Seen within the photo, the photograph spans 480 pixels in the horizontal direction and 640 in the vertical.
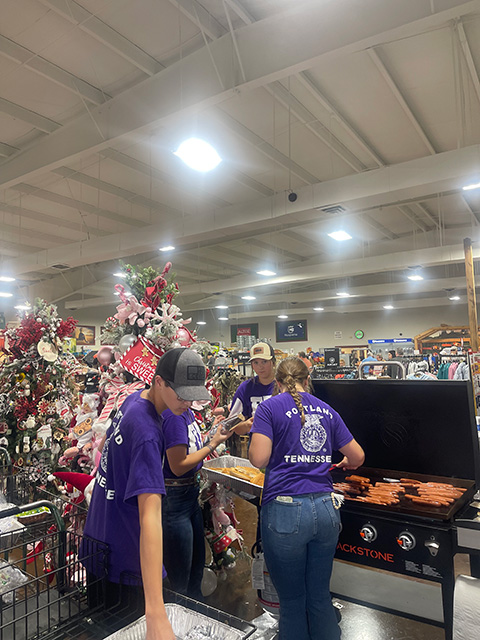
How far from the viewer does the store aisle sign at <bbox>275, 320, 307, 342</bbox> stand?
20.6m

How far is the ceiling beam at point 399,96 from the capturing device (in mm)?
4709

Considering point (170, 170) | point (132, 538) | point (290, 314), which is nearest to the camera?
point (132, 538)

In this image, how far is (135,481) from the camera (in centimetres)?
135

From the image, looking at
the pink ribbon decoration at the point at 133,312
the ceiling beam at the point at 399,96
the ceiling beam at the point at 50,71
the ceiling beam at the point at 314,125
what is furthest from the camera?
the ceiling beam at the point at 314,125

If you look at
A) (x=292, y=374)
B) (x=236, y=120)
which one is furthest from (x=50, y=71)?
→ (x=292, y=374)

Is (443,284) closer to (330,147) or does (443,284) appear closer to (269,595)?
(330,147)

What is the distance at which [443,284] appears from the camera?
14031mm

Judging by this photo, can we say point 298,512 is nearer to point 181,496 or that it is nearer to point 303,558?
point 303,558

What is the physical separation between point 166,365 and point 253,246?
1142cm

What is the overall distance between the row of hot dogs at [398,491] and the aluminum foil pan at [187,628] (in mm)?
1351

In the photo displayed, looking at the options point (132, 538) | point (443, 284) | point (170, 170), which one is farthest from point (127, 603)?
point (443, 284)

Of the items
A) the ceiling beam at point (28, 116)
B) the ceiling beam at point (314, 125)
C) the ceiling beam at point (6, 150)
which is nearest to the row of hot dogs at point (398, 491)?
the ceiling beam at point (314, 125)

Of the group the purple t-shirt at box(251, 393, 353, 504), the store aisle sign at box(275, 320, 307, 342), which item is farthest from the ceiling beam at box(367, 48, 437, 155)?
the store aisle sign at box(275, 320, 307, 342)

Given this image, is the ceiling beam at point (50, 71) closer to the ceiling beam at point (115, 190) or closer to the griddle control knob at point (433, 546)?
the ceiling beam at point (115, 190)
